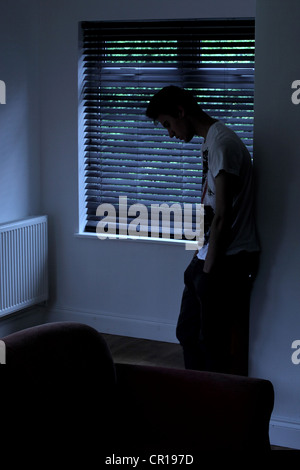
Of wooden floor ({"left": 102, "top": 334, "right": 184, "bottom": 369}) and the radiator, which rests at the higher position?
the radiator

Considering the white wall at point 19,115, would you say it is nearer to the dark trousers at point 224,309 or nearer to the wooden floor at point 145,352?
the wooden floor at point 145,352

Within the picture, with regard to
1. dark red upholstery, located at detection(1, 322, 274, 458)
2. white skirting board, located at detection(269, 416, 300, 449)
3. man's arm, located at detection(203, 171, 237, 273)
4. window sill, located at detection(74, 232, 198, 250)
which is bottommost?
white skirting board, located at detection(269, 416, 300, 449)

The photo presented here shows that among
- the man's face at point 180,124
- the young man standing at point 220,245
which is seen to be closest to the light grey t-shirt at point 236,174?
the young man standing at point 220,245

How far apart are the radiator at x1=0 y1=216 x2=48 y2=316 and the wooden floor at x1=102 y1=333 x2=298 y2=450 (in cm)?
57

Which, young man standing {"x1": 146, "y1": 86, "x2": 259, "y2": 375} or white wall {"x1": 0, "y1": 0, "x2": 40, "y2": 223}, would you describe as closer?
young man standing {"x1": 146, "y1": 86, "x2": 259, "y2": 375}

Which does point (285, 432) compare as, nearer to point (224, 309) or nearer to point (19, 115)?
point (224, 309)

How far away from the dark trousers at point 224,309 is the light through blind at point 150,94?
1474mm

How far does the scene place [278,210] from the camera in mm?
2775

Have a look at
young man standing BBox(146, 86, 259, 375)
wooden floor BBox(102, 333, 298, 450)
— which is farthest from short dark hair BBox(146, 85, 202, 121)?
wooden floor BBox(102, 333, 298, 450)

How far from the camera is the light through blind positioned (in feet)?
13.5

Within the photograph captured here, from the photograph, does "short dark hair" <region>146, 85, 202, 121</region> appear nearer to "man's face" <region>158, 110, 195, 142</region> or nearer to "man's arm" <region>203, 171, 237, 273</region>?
"man's face" <region>158, 110, 195, 142</region>

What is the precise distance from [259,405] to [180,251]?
2475 millimetres

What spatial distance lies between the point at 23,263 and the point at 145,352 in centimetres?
96

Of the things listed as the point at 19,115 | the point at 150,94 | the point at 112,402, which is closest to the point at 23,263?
the point at 19,115
